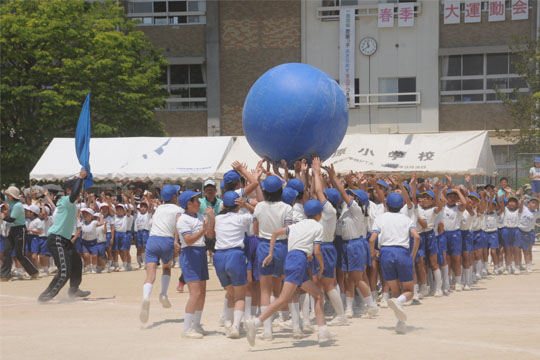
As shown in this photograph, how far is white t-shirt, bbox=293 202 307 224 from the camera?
9.04 m

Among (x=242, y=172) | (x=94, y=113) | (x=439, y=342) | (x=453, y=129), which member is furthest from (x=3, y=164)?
(x=439, y=342)

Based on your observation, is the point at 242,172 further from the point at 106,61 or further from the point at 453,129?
the point at 453,129

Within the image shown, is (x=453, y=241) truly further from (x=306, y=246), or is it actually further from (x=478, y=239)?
(x=306, y=246)

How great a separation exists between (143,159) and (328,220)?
574 inches

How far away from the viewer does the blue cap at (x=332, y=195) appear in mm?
9445

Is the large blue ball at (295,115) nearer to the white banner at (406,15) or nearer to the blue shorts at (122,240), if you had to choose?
the blue shorts at (122,240)

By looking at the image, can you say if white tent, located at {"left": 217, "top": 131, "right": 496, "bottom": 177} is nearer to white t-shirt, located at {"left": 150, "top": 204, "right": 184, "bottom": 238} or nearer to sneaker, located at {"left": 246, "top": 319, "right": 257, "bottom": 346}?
white t-shirt, located at {"left": 150, "top": 204, "right": 184, "bottom": 238}

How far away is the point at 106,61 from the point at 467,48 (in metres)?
16.5

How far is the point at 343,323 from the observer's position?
9.45 metres

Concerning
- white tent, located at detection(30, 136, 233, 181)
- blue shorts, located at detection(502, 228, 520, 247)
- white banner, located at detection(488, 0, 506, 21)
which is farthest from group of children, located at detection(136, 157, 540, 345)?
white banner, located at detection(488, 0, 506, 21)

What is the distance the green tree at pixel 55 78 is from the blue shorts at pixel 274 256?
832 inches

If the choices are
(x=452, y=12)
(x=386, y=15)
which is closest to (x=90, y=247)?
(x=386, y=15)

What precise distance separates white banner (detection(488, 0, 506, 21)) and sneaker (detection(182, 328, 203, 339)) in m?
30.0

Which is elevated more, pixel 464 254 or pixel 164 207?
pixel 164 207
